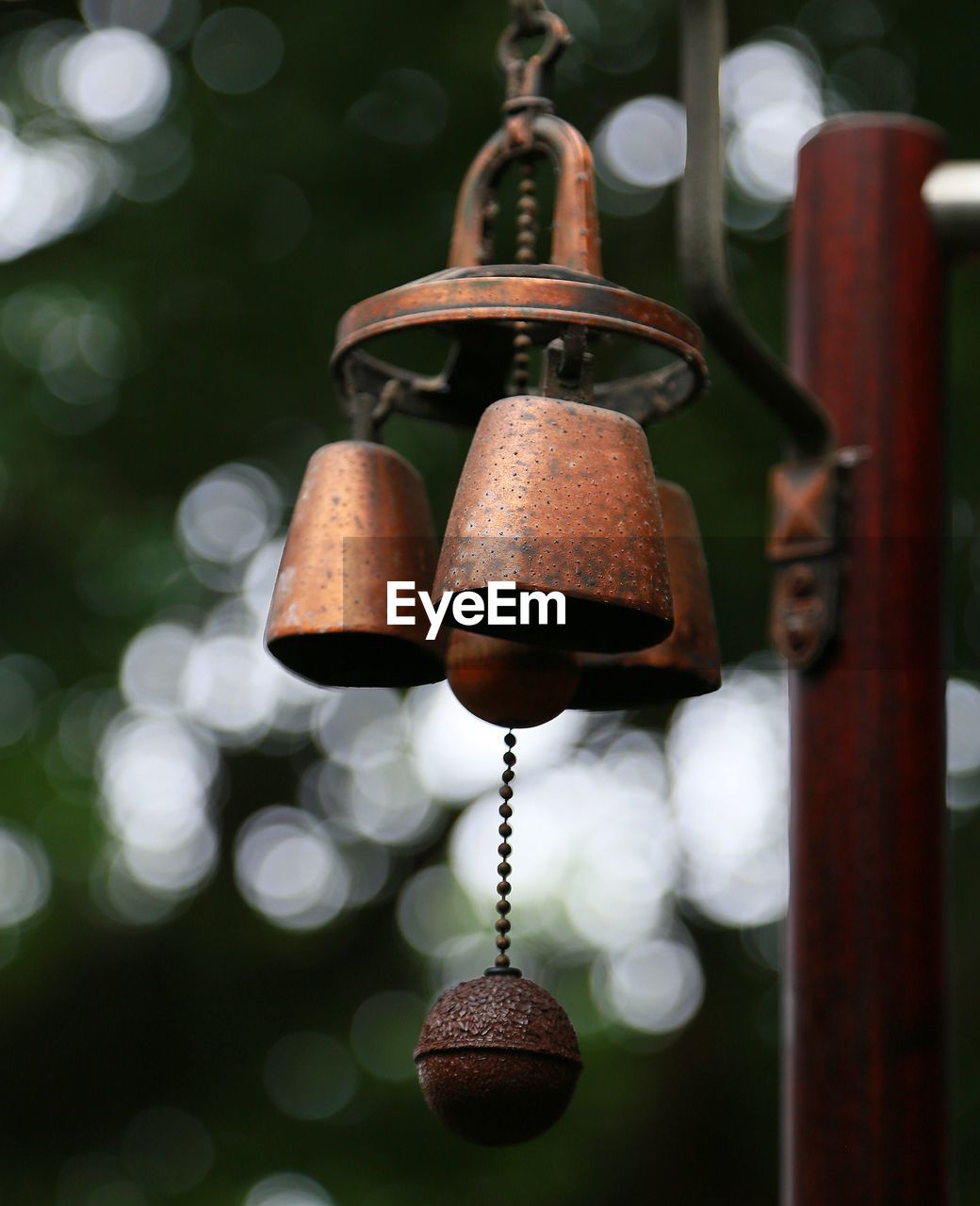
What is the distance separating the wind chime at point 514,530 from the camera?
1022 millimetres

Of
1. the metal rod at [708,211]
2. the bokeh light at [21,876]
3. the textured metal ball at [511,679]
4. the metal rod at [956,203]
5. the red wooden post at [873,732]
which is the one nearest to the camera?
the textured metal ball at [511,679]

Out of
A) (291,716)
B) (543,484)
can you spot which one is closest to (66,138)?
(291,716)

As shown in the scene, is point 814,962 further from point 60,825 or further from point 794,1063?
point 60,825

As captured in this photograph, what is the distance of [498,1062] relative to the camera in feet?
3.36

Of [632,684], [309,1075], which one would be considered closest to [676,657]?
[632,684]

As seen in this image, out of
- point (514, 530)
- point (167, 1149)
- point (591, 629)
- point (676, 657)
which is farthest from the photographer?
point (167, 1149)

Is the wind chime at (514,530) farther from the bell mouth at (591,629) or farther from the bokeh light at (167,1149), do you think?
the bokeh light at (167,1149)

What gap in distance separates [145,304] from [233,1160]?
6.61 ft

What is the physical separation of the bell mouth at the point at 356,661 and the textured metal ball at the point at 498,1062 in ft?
0.91

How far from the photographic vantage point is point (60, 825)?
11.6 feet

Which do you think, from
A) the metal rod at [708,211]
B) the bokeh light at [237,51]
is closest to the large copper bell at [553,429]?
the metal rod at [708,211]

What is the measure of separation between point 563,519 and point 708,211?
1.18 ft

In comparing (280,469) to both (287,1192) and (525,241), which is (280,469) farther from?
(525,241)

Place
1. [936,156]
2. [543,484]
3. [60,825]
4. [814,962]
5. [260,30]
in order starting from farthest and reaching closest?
[260,30] → [60,825] → [936,156] → [814,962] → [543,484]
